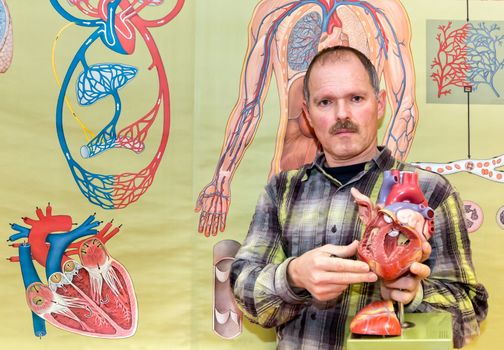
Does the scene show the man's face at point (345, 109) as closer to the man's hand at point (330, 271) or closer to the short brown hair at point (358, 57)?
the short brown hair at point (358, 57)

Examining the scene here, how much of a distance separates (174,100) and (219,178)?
0.25 m

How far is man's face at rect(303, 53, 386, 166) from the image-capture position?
1450mm

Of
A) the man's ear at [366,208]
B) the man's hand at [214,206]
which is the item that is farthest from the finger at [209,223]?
the man's ear at [366,208]

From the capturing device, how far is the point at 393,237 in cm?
114

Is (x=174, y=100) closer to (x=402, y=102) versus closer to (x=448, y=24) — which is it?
(x=402, y=102)

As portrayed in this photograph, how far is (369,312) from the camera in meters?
1.19

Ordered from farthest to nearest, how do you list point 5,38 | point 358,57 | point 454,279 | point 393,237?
point 5,38
point 358,57
point 454,279
point 393,237

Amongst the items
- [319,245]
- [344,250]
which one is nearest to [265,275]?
[319,245]

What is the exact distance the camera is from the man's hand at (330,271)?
1.18m

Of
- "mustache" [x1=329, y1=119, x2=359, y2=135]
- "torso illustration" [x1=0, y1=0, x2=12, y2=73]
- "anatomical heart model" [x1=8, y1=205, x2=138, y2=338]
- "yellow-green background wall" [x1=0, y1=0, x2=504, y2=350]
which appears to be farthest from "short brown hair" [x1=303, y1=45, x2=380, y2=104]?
"torso illustration" [x1=0, y1=0, x2=12, y2=73]

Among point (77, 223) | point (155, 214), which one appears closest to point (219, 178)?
point (155, 214)

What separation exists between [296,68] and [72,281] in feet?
2.75

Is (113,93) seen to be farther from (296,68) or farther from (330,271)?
(330,271)

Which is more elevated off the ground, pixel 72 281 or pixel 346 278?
pixel 346 278
